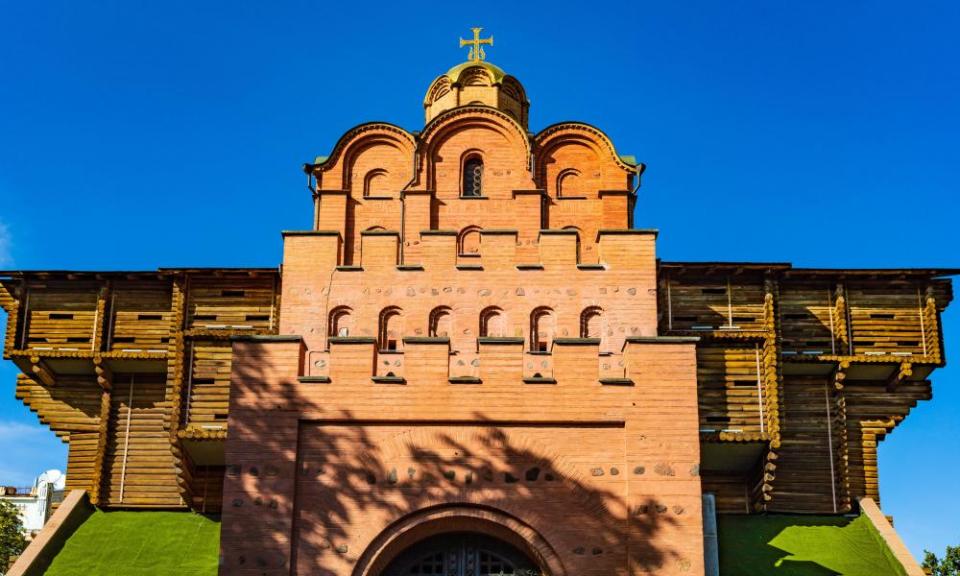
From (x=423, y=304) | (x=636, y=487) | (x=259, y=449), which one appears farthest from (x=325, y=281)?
(x=636, y=487)

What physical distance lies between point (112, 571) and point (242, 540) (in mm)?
8549

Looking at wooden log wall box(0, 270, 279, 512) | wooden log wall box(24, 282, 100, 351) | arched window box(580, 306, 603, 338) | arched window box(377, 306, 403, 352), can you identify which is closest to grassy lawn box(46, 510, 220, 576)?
wooden log wall box(0, 270, 279, 512)

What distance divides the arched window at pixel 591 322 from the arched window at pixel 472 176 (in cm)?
555

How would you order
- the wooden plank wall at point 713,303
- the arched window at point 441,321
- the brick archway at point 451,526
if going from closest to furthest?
1. the brick archway at point 451,526
2. the arched window at point 441,321
3. the wooden plank wall at point 713,303

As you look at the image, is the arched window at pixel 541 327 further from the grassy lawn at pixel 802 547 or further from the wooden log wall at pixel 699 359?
the grassy lawn at pixel 802 547

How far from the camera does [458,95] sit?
33344 mm

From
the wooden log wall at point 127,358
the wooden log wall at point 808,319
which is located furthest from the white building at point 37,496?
the wooden log wall at point 808,319

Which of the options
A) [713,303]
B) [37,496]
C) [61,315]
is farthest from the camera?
[37,496]

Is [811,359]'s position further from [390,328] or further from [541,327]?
[390,328]

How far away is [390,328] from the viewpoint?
25312 mm

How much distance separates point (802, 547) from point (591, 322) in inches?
314

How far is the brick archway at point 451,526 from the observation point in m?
20.4

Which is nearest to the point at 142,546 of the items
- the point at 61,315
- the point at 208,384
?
the point at 208,384

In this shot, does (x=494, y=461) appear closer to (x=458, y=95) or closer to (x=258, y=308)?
(x=258, y=308)
